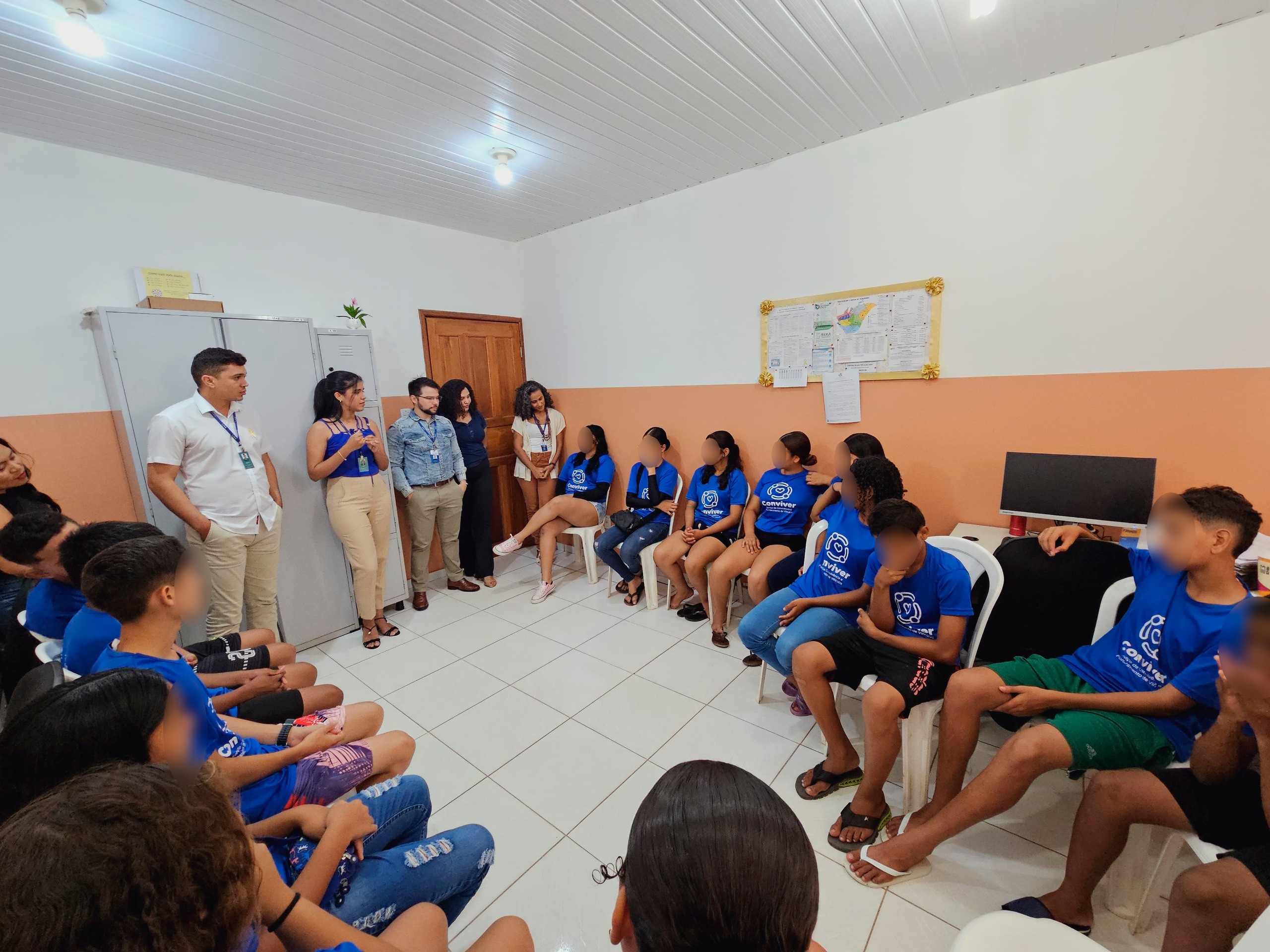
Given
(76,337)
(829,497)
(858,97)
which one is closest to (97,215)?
(76,337)

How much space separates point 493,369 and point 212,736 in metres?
3.68

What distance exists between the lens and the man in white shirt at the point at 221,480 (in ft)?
8.00

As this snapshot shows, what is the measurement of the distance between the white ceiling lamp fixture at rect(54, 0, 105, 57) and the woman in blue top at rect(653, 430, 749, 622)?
3.09 meters

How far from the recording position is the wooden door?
4.11 m

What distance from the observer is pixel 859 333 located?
292 centimetres

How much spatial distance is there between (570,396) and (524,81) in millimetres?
2563

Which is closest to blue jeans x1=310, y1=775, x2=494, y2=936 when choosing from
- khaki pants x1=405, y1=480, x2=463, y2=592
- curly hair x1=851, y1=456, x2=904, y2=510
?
curly hair x1=851, y1=456, x2=904, y2=510

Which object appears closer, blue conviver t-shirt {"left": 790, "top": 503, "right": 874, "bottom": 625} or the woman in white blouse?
blue conviver t-shirt {"left": 790, "top": 503, "right": 874, "bottom": 625}

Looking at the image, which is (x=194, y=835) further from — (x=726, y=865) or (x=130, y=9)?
(x=130, y=9)

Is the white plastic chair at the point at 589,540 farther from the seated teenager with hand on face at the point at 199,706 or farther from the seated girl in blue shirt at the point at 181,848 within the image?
the seated girl in blue shirt at the point at 181,848

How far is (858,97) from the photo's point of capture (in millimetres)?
2393

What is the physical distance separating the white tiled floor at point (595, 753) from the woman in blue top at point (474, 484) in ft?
1.72

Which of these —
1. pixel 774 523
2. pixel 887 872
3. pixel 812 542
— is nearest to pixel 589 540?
pixel 774 523

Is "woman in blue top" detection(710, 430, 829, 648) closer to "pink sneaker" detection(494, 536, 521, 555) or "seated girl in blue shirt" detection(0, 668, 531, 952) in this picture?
"pink sneaker" detection(494, 536, 521, 555)
